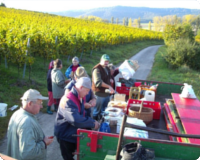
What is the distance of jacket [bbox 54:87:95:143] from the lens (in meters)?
3.08

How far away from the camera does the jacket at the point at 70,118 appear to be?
308 centimetres

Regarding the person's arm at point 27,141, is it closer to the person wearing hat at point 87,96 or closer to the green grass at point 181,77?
the person wearing hat at point 87,96

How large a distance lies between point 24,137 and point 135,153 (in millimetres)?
1327

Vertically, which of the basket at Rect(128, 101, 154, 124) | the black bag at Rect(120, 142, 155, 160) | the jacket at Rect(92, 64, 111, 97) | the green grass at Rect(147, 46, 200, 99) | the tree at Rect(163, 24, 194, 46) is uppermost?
the tree at Rect(163, 24, 194, 46)

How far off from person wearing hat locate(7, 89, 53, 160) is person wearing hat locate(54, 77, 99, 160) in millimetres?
475

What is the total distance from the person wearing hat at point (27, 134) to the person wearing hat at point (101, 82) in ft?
7.70

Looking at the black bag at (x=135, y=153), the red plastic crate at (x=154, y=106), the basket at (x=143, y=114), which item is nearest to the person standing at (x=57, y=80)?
the red plastic crate at (x=154, y=106)

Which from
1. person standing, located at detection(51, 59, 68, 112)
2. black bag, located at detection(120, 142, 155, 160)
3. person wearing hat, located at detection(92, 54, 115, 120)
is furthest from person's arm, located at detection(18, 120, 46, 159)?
person standing, located at detection(51, 59, 68, 112)

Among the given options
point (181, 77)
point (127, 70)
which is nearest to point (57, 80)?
point (127, 70)

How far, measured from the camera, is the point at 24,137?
2.51 meters

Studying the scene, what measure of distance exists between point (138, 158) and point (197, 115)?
6.86ft

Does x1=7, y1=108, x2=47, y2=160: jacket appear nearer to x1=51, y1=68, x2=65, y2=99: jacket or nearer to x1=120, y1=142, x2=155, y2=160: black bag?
x1=120, y1=142, x2=155, y2=160: black bag

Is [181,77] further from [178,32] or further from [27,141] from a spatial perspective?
[178,32]

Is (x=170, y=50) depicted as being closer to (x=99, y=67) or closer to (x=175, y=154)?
(x=99, y=67)
